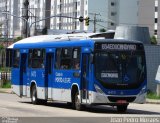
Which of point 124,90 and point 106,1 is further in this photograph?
point 106,1

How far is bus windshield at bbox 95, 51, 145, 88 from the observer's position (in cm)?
2328

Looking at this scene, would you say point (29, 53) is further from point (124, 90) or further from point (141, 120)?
point (141, 120)

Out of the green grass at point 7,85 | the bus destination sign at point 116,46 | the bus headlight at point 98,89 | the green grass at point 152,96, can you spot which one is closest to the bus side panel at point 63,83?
the bus headlight at point 98,89

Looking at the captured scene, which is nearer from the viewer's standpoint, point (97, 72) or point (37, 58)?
point (97, 72)

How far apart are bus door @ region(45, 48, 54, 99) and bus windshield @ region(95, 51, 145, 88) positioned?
4284 mm

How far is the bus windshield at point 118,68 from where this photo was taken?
23.3m

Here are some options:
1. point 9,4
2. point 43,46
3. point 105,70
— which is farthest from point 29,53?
point 9,4

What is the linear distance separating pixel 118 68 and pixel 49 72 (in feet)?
16.4

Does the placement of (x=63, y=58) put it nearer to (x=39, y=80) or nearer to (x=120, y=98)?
(x=39, y=80)

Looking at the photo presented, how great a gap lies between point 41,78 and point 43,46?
1.53 meters

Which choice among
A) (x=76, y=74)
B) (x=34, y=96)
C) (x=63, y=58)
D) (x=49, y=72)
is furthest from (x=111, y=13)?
(x=76, y=74)

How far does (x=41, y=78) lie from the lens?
92.2 ft

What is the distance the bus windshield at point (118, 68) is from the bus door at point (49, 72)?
4284mm

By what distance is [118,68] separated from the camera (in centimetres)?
2342
